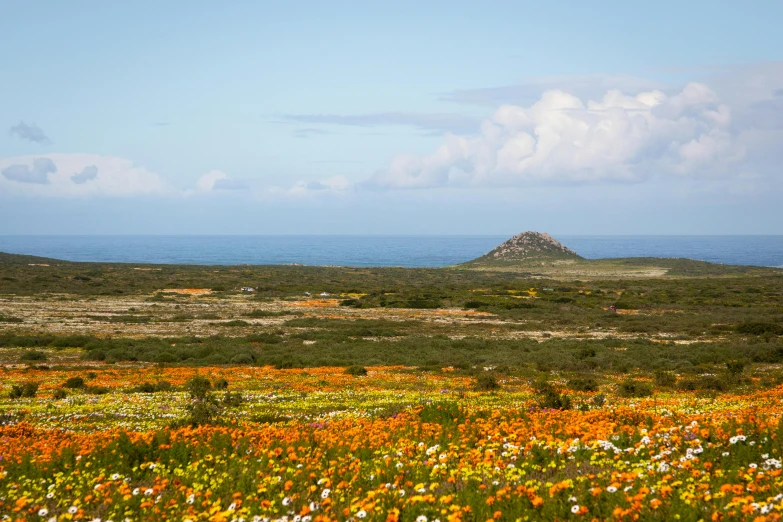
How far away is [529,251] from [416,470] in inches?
7186

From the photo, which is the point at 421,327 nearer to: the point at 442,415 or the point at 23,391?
the point at 23,391

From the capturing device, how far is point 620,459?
824 centimetres

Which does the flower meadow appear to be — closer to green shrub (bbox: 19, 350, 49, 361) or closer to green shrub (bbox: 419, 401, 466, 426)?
green shrub (bbox: 419, 401, 466, 426)

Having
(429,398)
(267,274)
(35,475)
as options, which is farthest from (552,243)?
(35,475)

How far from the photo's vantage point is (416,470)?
821 centimetres

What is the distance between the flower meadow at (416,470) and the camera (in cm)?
631

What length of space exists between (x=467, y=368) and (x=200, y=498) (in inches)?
949

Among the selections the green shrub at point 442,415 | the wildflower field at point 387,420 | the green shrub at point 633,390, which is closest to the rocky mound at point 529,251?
the wildflower field at point 387,420

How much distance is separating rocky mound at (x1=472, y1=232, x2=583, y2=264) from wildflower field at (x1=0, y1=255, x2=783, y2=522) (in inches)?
4859

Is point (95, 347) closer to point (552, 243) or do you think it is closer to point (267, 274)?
point (267, 274)

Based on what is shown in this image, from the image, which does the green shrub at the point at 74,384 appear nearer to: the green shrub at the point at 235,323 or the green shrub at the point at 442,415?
the green shrub at the point at 442,415

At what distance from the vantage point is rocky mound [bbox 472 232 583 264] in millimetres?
176625

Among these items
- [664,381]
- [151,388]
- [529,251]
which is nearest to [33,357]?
[151,388]

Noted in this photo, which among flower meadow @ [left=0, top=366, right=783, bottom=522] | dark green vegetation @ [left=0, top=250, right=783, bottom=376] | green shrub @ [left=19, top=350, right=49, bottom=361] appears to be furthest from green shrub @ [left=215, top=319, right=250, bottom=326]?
flower meadow @ [left=0, top=366, right=783, bottom=522]
